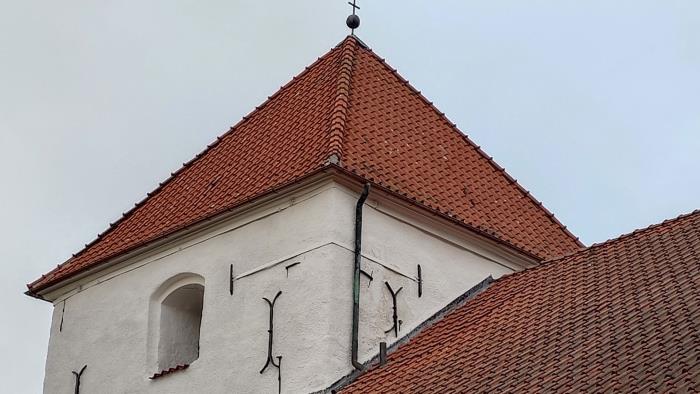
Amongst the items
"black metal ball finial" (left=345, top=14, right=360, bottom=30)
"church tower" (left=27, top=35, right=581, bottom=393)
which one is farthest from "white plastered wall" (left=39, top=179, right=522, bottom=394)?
Answer: "black metal ball finial" (left=345, top=14, right=360, bottom=30)

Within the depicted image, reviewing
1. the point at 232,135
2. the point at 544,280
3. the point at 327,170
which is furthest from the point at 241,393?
the point at 232,135

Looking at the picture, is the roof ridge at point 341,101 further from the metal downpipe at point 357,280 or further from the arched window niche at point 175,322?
the arched window niche at point 175,322

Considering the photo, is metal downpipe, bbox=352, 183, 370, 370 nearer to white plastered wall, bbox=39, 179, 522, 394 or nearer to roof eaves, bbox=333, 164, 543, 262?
white plastered wall, bbox=39, 179, 522, 394

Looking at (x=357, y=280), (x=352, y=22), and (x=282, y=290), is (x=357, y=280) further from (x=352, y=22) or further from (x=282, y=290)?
(x=352, y=22)

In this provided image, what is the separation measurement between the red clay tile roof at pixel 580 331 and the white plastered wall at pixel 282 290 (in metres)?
0.42

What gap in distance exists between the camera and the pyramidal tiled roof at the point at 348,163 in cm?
1310

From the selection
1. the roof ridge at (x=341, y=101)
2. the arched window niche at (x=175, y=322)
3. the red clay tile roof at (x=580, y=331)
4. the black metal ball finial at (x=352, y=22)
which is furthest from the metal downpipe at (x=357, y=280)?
the black metal ball finial at (x=352, y=22)

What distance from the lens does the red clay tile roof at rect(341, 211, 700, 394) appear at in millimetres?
9070

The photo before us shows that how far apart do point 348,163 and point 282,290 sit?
1.37 m

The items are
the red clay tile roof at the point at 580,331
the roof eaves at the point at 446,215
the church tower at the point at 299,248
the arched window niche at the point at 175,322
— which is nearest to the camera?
the red clay tile roof at the point at 580,331

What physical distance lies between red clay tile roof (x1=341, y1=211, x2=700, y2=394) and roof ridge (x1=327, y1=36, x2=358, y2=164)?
1.91m

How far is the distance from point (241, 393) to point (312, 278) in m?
1.21

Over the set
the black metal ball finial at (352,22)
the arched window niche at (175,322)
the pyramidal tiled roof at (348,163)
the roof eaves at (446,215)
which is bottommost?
the arched window niche at (175,322)

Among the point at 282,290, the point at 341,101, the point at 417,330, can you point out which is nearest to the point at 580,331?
the point at 417,330
